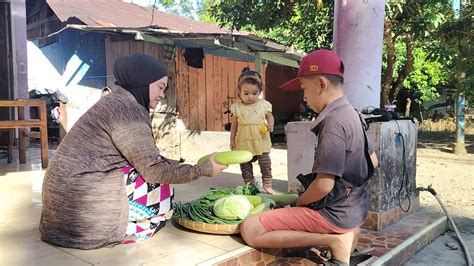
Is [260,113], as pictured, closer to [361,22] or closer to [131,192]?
[361,22]

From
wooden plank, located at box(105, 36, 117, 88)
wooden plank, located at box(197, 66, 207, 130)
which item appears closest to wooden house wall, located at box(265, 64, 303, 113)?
wooden plank, located at box(197, 66, 207, 130)

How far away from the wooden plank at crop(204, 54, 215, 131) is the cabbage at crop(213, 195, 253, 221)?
9299 millimetres

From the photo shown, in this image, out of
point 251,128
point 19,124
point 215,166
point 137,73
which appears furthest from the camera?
point 19,124

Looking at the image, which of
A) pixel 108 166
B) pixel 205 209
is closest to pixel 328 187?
pixel 205 209

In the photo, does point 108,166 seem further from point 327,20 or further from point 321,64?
point 327,20

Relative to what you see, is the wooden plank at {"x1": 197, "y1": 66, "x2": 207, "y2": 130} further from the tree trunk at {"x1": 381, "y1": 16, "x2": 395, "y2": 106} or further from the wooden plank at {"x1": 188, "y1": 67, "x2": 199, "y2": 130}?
the tree trunk at {"x1": 381, "y1": 16, "x2": 395, "y2": 106}

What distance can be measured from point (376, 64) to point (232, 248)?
2253mm

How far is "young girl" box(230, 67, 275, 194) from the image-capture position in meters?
4.56

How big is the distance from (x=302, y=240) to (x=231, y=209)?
0.58 metres

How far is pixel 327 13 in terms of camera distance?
1005 centimetres

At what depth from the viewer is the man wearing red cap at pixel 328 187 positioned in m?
2.44

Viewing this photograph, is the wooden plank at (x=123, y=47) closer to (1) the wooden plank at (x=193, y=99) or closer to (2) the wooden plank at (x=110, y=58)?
(2) the wooden plank at (x=110, y=58)

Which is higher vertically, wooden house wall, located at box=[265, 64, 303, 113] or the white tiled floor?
wooden house wall, located at box=[265, 64, 303, 113]

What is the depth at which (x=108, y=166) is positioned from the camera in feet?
8.24
